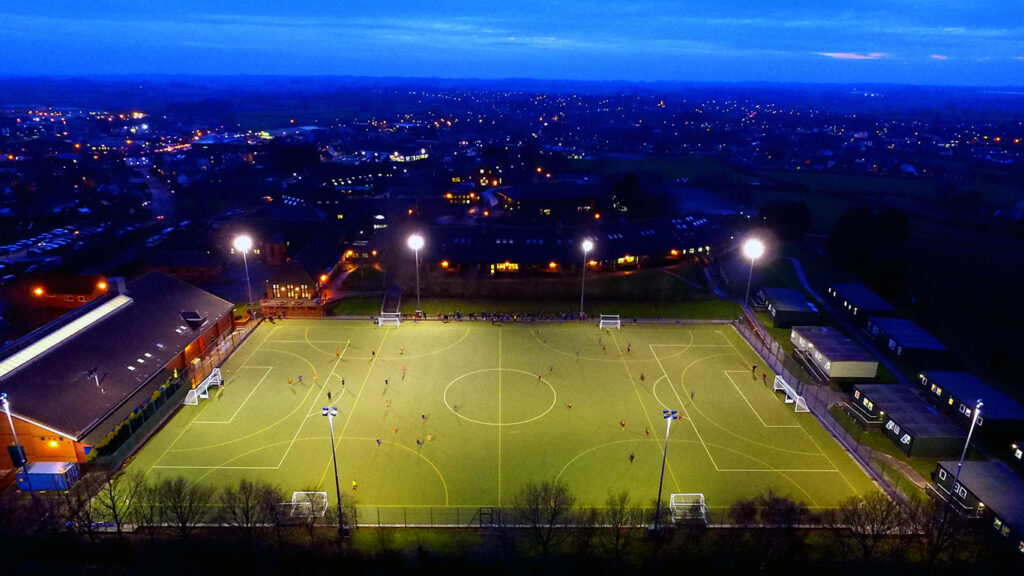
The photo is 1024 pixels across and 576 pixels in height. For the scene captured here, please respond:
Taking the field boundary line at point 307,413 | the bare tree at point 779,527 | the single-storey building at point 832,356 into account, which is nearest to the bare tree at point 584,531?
the bare tree at point 779,527

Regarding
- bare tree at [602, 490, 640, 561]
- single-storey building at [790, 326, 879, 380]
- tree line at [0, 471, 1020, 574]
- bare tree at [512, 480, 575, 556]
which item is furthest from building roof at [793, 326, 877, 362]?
bare tree at [512, 480, 575, 556]

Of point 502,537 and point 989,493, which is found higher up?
point 989,493

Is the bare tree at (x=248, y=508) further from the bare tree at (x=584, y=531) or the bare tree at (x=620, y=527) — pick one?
the bare tree at (x=620, y=527)

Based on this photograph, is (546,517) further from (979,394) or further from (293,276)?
(293,276)

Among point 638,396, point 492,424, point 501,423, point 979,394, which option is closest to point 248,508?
point 492,424

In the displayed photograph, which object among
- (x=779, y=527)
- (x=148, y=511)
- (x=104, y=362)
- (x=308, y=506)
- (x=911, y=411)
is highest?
(x=104, y=362)

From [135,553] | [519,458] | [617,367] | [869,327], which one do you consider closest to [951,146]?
[869,327]
